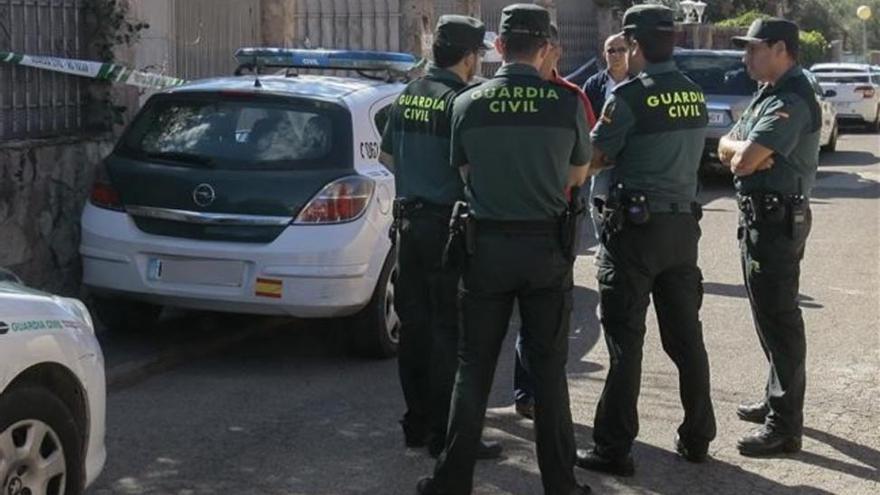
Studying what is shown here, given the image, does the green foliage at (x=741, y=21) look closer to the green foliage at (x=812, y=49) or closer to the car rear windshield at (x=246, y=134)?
the green foliage at (x=812, y=49)

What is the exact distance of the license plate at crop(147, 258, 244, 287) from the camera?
7578 millimetres

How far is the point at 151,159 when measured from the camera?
8.02 meters

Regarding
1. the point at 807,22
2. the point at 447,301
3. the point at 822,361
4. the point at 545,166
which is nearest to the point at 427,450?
the point at 447,301

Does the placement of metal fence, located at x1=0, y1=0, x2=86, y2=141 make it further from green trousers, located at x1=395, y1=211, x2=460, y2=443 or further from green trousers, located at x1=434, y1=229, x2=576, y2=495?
green trousers, located at x1=434, y1=229, x2=576, y2=495

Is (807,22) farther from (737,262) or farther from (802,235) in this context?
(802,235)

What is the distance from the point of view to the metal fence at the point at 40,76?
9.20 metres

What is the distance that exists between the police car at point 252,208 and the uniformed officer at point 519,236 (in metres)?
2.13

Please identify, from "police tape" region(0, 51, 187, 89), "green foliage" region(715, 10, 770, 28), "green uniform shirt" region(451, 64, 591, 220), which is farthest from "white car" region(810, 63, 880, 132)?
"green uniform shirt" region(451, 64, 591, 220)

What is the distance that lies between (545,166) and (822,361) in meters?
3.67

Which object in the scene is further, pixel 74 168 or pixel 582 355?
pixel 74 168

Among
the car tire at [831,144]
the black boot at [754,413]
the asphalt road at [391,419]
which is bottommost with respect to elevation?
the car tire at [831,144]

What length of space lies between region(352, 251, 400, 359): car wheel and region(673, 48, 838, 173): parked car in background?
9.80 meters

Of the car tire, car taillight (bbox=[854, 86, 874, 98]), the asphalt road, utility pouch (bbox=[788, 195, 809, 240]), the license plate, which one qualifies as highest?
utility pouch (bbox=[788, 195, 809, 240])

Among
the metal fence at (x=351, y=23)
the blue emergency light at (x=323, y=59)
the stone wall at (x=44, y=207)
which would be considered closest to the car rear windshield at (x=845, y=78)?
the metal fence at (x=351, y=23)
